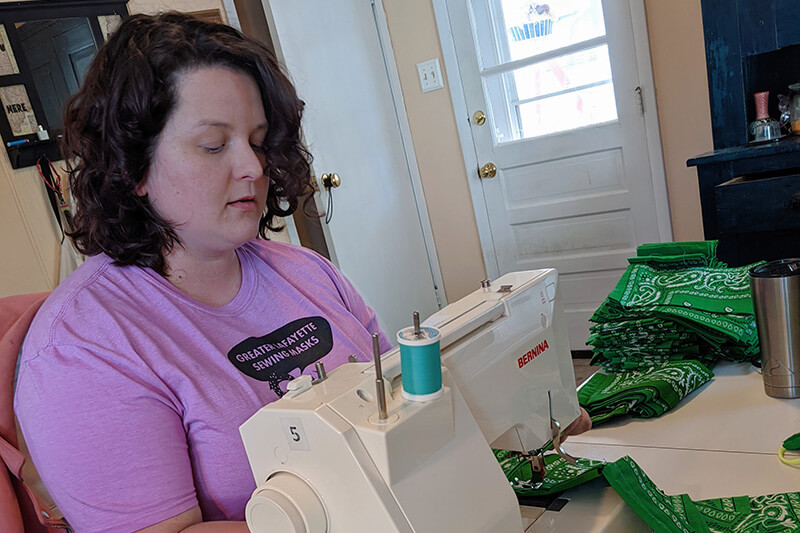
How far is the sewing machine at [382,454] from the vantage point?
21.4 inches

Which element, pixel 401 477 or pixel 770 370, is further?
pixel 770 370

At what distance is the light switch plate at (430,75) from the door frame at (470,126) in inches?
1.9

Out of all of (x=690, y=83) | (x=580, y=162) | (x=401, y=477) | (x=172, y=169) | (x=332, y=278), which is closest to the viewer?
(x=401, y=477)

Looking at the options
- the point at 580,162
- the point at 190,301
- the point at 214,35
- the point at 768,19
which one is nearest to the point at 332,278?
the point at 190,301

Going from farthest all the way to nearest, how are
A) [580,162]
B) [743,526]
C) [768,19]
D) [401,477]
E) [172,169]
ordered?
[580,162]
[768,19]
[172,169]
[743,526]
[401,477]

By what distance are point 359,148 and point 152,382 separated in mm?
2171

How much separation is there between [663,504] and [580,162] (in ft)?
7.74

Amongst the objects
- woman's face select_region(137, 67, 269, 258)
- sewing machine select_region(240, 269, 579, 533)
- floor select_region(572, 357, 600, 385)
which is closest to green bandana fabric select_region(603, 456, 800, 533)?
sewing machine select_region(240, 269, 579, 533)

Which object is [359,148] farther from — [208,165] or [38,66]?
[208,165]

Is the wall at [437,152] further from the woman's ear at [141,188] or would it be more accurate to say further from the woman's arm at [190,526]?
the woman's arm at [190,526]

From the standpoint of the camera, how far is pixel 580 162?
291 centimetres

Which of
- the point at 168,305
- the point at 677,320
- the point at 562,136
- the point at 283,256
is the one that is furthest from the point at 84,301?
the point at 562,136

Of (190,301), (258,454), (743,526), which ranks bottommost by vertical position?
(743,526)

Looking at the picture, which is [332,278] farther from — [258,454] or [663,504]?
[663,504]
